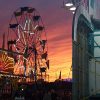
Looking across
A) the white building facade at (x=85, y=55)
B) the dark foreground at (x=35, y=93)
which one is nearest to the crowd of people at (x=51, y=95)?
the dark foreground at (x=35, y=93)

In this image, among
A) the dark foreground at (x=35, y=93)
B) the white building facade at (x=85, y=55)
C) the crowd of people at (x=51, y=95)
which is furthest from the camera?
the dark foreground at (x=35, y=93)

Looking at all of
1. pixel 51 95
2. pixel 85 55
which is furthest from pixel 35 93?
pixel 85 55

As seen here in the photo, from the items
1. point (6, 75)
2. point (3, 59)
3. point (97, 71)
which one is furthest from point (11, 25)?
point (97, 71)

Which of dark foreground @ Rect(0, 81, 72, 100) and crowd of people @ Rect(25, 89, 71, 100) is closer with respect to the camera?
crowd of people @ Rect(25, 89, 71, 100)

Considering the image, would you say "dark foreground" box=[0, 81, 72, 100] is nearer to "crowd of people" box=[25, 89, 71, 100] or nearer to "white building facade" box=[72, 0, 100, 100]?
"crowd of people" box=[25, 89, 71, 100]

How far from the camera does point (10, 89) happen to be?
23.0 m

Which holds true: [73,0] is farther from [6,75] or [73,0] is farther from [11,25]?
[11,25]

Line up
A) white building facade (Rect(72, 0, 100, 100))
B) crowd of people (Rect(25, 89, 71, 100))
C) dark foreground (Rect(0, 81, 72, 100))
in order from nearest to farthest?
white building facade (Rect(72, 0, 100, 100)) < crowd of people (Rect(25, 89, 71, 100)) < dark foreground (Rect(0, 81, 72, 100))

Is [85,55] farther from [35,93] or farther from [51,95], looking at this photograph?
[35,93]

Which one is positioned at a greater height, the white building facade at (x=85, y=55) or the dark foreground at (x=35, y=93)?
the white building facade at (x=85, y=55)

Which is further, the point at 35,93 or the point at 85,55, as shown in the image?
the point at 35,93

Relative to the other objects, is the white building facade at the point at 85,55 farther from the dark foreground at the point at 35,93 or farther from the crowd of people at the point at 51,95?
the dark foreground at the point at 35,93

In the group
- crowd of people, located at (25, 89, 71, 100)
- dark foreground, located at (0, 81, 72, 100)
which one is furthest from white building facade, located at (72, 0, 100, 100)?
dark foreground, located at (0, 81, 72, 100)

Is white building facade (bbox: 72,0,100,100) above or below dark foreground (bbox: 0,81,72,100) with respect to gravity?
above
